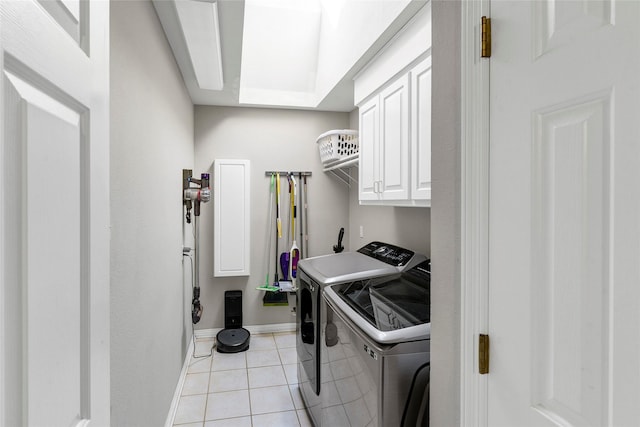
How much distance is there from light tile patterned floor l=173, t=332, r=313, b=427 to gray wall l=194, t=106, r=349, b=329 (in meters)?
0.48

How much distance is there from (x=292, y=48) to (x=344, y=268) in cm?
234

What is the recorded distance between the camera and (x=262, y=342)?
11.3 feet

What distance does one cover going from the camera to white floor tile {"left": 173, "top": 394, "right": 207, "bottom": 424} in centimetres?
224

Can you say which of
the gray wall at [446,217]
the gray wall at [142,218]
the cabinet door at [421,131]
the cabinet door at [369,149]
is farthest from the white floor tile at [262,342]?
the gray wall at [446,217]

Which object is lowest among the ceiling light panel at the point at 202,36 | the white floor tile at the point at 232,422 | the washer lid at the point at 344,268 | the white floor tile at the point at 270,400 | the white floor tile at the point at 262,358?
the white floor tile at the point at 232,422

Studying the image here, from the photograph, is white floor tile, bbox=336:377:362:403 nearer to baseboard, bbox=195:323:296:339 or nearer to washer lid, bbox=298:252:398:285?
washer lid, bbox=298:252:398:285

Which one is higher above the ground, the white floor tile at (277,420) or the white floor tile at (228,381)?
the white floor tile at (228,381)

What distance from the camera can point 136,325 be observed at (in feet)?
4.74

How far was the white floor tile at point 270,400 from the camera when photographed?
234cm
